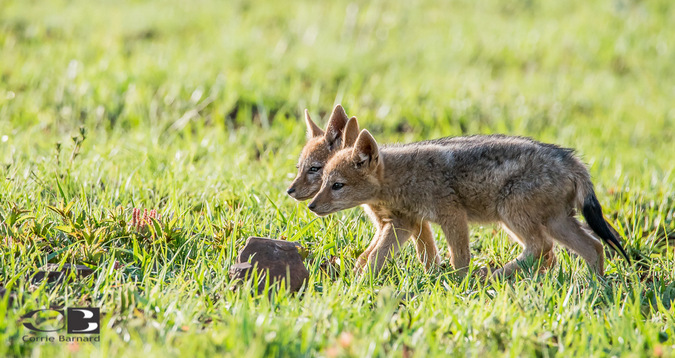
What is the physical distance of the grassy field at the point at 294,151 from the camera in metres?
3.22

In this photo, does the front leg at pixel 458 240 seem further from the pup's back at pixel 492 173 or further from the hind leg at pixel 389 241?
the hind leg at pixel 389 241

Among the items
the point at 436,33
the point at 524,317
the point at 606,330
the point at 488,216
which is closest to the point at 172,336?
the point at 524,317

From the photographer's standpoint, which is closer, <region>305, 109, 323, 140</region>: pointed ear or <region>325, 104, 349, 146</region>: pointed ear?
<region>325, 104, 349, 146</region>: pointed ear

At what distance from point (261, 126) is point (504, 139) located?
3.22 metres

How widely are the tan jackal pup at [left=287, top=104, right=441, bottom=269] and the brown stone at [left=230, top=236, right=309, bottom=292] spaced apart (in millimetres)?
731

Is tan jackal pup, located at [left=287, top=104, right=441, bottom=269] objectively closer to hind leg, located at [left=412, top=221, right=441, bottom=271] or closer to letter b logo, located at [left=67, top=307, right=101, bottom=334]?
hind leg, located at [left=412, top=221, right=441, bottom=271]

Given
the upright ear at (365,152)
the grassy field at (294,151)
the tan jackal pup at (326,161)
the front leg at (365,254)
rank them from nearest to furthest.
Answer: the grassy field at (294,151), the front leg at (365,254), the upright ear at (365,152), the tan jackal pup at (326,161)

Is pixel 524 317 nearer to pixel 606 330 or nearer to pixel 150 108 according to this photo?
pixel 606 330

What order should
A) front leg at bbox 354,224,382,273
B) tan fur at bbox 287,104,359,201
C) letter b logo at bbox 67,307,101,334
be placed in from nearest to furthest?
letter b logo at bbox 67,307,101,334 → front leg at bbox 354,224,382,273 → tan fur at bbox 287,104,359,201

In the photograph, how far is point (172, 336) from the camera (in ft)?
9.56

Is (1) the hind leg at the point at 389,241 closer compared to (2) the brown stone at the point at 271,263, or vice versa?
(2) the brown stone at the point at 271,263

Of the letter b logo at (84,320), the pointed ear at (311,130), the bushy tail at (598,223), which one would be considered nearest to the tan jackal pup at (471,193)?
the bushy tail at (598,223)

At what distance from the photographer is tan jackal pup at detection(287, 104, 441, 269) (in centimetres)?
462

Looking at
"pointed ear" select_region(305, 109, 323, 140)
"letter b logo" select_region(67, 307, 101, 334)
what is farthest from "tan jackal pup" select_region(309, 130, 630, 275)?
"letter b logo" select_region(67, 307, 101, 334)
